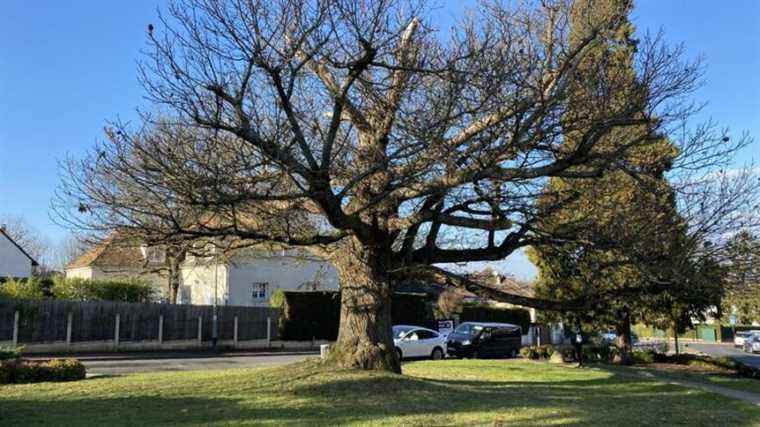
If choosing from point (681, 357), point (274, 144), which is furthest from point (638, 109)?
point (681, 357)

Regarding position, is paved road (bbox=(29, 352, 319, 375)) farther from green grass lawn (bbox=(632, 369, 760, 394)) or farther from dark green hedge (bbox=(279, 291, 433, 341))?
green grass lawn (bbox=(632, 369, 760, 394))

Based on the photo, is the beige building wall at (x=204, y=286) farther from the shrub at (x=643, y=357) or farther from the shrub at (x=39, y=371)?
the shrub at (x=39, y=371)

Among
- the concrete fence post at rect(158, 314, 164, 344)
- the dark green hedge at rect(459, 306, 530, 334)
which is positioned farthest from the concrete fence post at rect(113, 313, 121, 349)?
the dark green hedge at rect(459, 306, 530, 334)

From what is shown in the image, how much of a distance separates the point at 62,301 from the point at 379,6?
76.8 feet

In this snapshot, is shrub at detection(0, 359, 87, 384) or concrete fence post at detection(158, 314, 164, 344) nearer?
shrub at detection(0, 359, 87, 384)

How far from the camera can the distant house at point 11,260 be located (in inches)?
1813

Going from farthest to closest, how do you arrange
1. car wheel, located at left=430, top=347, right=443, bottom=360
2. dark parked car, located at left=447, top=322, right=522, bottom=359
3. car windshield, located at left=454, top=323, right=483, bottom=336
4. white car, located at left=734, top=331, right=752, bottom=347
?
white car, located at left=734, top=331, right=752, bottom=347, car windshield, located at left=454, top=323, right=483, bottom=336, dark parked car, located at left=447, top=322, right=522, bottom=359, car wheel, located at left=430, top=347, right=443, bottom=360

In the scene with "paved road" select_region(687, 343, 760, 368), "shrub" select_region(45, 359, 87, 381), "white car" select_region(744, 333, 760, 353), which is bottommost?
"paved road" select_region(687, 343, 760, 368)

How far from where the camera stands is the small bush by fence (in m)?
27.0

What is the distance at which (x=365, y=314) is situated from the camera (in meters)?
13.9

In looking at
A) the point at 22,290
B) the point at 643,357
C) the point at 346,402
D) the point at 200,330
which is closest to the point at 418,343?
the point at 643,357

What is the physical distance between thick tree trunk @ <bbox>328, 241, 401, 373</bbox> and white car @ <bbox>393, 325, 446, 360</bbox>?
14.0 meters

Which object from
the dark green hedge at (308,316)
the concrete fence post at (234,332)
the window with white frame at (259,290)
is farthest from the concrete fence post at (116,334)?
the window with white frame at (259,290)

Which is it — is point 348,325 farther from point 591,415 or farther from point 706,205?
point 706,205
